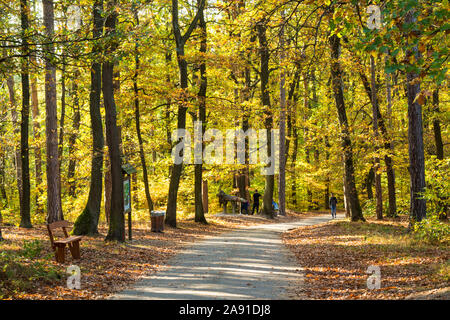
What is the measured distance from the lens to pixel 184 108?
19.9m

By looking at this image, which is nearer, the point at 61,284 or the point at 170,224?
the point at 61,284

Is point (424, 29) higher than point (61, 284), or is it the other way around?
point (424, 29)

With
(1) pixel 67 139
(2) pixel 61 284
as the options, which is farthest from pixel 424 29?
(1) pixel 67 139

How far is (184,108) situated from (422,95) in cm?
1433

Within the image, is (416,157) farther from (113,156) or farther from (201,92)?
(201,92)

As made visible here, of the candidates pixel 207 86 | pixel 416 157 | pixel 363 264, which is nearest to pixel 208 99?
pixel 207 86

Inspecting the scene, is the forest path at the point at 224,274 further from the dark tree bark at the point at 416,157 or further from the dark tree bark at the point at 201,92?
the dark tree bark at the point at 201,92

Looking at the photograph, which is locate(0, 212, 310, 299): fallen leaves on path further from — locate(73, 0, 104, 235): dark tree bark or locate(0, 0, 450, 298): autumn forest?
locate(73, 0, 104, 235): dark tree bark

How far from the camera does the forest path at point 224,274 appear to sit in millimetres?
7689

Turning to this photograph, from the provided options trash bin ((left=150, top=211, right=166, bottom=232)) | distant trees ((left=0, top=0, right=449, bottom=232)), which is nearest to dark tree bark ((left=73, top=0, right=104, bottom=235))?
distant trees ((left=0, top=0, right=449, bottom=232))

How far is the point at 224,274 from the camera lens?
9539 millimetres

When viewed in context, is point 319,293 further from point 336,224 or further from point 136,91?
point 136,91

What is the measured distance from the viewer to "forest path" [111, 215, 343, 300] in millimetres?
7689
